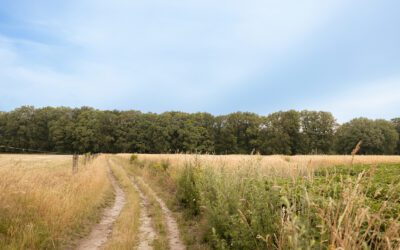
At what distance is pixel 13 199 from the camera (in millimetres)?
7387

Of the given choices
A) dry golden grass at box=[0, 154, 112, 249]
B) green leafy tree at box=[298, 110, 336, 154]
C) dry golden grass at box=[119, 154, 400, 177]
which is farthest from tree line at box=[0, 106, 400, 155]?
dry golden grass at box=[0, 154, 112, 249]

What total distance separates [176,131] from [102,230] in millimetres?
77741

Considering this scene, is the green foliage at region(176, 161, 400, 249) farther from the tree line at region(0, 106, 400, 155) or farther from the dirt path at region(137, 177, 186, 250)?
the tree line at region(0, 106, 400, 155)

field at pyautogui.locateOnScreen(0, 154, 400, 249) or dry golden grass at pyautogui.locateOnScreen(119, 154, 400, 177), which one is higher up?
dry golden grass at pyautogui.locateOnScreen(119, 154, 400, 177)

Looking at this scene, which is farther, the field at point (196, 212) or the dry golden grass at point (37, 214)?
the dry golden grass at point (37, 214)

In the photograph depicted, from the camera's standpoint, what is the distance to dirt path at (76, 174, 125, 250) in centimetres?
712

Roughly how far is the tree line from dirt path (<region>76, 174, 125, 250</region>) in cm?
6588

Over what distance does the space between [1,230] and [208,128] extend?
82757mm

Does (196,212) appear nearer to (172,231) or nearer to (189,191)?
(189,191)

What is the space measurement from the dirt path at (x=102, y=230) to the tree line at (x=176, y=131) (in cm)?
6588

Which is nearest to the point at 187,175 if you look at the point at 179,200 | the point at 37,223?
the point at 179,200

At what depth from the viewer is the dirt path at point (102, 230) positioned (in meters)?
7.12

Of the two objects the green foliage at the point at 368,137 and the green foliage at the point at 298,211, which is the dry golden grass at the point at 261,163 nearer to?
the green foliage at the point at 298,211

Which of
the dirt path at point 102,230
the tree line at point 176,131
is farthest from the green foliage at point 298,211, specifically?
the tree line at point 176,131
